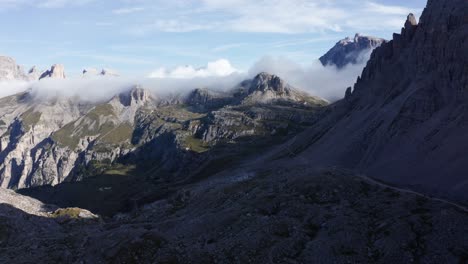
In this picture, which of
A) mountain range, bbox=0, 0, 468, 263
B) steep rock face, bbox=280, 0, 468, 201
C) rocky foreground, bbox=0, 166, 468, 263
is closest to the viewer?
rocky foreground, bbox=0, 166, 468, 263

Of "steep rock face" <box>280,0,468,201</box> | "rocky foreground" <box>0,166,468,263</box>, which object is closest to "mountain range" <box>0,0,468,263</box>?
"rocky foreground" <box>0,166,468,263</box>

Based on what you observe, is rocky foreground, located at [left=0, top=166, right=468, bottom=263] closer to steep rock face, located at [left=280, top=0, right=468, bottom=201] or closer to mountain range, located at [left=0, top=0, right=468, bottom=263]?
mountain range, located at [left=0, top=0, right=468, bottom=263]

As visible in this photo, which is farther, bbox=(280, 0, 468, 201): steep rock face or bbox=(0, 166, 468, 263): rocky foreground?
bbox=(280, 0, 468, 201): steep rock face

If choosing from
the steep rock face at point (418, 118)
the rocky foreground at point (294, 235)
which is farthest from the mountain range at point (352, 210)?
the steep rock face at point (418, 118)

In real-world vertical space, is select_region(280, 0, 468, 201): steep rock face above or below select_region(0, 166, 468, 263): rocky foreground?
above

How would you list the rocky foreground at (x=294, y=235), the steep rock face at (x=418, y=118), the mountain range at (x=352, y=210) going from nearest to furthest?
the rocky foreground at (x=294, y=235), the mountain range at (x=352, y=210), the steep rock face at (x=418, y=118)

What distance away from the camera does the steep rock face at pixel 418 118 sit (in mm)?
106812

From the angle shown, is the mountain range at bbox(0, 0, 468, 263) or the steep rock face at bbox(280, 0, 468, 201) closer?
the mountain range at bbox(0, 0, 468, 263)

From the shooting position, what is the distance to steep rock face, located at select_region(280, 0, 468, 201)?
4205 inches

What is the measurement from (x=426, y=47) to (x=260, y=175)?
78.8 meters

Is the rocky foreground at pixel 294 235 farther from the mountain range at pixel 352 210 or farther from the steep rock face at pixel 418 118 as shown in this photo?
the steep rock face at pixel 418 118

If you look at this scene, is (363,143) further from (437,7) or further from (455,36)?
(437,7)

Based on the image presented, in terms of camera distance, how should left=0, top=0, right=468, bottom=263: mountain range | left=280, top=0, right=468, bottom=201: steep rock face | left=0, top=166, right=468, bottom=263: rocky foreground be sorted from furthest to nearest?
left=280, top=0, right=468, bottom=201: steep rock face, left=0, top=0, right=468, bottom=263: mountain range, left=0, top=166, right=468, bottom=263: rocky foreground

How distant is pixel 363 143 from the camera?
148625 millimetres
